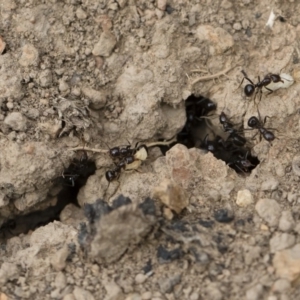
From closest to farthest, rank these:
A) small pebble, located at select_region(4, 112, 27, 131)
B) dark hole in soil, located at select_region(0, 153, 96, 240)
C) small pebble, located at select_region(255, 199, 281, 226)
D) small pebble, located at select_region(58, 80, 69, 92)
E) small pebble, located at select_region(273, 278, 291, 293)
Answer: small pebble, located at select_region(273, 278, 291, 293)
small pebble, located at select_region(255, 199, 281, 226)
small pebble, located at select_region(4, 112, 27, 131)
small pebble, located at select_region(58, 80, 69, 92)
dark hole in soil, located at select_region(0, 153, 96, 240)

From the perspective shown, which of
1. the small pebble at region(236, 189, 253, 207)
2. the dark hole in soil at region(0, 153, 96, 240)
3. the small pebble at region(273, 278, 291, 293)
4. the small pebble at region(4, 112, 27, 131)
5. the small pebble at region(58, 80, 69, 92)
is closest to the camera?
the small pebble at region(273, 278, 291, 293)

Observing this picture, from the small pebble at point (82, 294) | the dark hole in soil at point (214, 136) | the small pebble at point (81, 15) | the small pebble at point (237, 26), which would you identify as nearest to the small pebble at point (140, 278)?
the small pebble at point (82, 294)

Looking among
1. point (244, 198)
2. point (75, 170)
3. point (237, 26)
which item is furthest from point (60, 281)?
point (237, 26)

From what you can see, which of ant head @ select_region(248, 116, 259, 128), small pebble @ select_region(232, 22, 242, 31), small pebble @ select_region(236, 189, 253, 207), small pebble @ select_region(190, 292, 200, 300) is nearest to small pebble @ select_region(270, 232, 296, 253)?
small pebble @ select_region(236, 189, 253, 207)

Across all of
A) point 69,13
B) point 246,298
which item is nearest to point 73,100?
point 69,13

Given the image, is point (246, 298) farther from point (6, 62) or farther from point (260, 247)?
point (6, 62)

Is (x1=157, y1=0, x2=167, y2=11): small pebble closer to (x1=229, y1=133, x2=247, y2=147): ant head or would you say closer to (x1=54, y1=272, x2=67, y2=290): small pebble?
(x1=229, y1=133, x2=247, y2=147): ant head

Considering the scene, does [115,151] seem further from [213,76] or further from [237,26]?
[237,26]

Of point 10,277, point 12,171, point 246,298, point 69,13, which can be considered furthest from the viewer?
point 69,13
